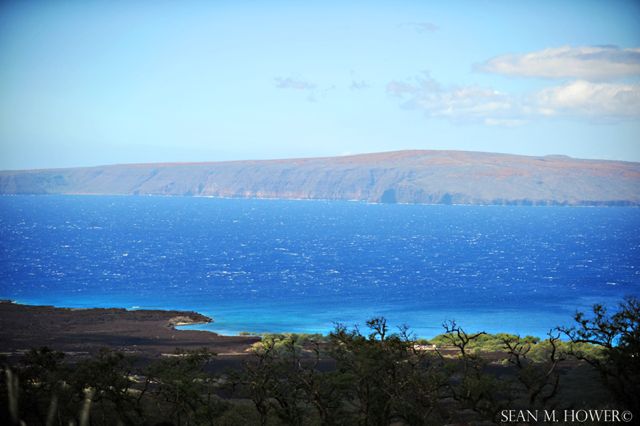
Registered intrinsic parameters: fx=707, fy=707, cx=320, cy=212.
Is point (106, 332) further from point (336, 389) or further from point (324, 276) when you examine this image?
point (324, 276)

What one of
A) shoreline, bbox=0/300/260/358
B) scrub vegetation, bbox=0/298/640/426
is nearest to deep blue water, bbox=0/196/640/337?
shoreline, bbox=0/300/260/358

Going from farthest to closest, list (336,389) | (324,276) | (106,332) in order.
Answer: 1. (324,276)
2. (106,332)
3. (336,389)

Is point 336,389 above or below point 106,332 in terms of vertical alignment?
below

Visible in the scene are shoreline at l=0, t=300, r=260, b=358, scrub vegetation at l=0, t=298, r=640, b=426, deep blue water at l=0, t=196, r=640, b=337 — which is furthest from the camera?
deep blue water at l=0, t=196, r=640, b=337

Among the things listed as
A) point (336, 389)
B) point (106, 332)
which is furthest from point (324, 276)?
point (336, 389)

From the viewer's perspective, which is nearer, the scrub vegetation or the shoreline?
the scrub vegetation

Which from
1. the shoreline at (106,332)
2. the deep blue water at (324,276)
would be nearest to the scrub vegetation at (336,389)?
the shoreline at (106,332)

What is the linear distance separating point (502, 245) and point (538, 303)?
261ft

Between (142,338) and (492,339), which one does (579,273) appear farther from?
(142,338)

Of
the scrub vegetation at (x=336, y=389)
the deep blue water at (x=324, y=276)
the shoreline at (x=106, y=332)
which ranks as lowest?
the scrub vegetation at (x=336, y=389)

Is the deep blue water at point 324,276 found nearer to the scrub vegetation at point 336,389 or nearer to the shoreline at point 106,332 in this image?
the shoreline at point 106,332

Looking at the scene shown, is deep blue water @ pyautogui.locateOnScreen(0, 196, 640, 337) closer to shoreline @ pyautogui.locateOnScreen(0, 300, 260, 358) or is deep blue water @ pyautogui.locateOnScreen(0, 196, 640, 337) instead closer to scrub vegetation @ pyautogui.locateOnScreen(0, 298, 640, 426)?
shoreline @ pyautogui.locateOnScreen(0, 300, 260, 358)

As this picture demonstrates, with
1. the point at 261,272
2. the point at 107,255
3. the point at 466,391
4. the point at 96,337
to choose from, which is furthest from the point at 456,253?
the point at 466,391

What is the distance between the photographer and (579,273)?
120m
